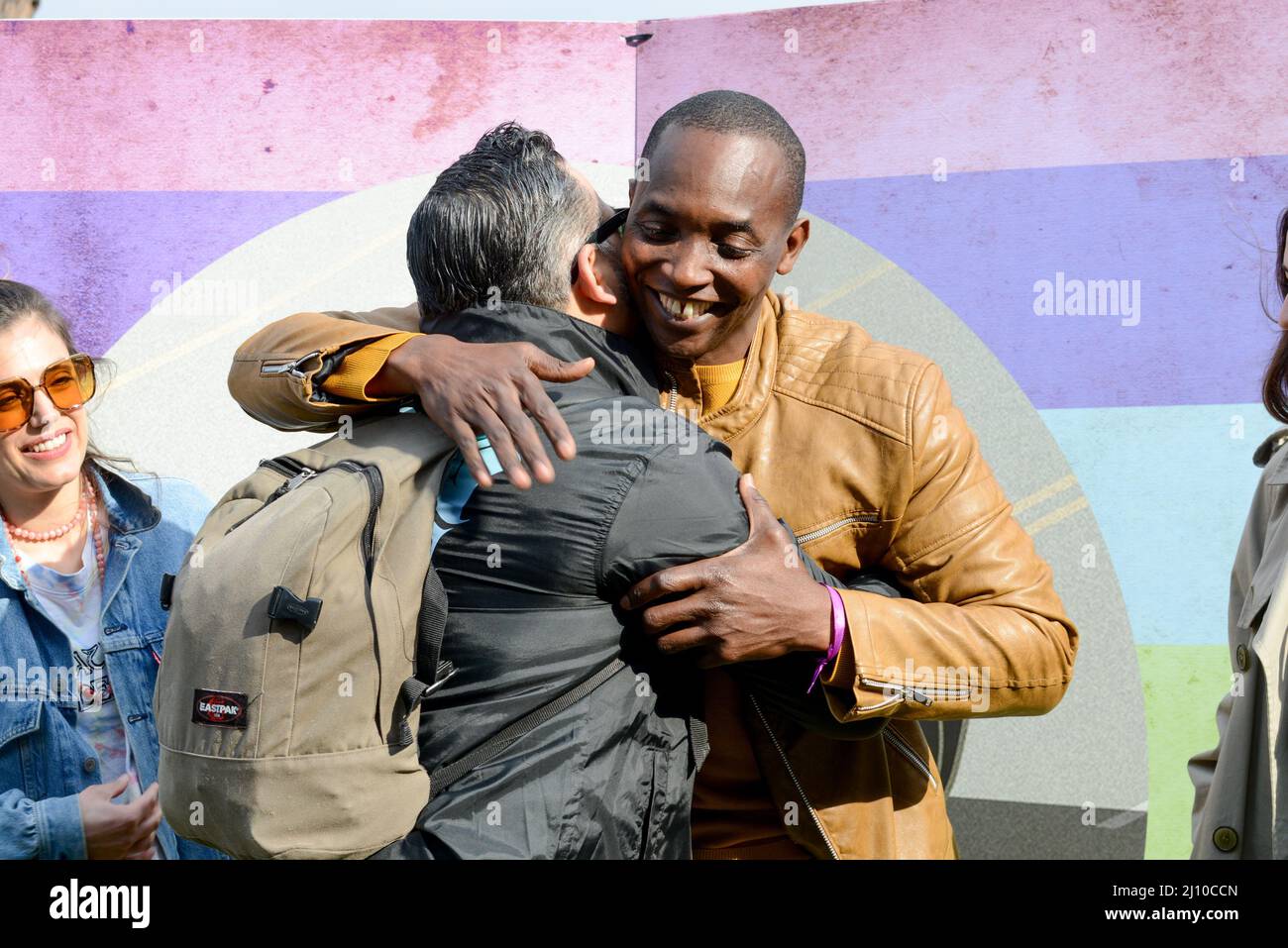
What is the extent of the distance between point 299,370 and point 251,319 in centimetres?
184

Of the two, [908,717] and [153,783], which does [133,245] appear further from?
[908,717]

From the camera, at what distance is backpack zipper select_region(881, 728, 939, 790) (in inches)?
94.7

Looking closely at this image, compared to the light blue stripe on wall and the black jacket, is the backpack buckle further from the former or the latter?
the light blue stripe on wall

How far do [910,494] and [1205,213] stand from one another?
1.78 metres

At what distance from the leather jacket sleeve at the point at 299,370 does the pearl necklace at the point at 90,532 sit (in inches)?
32.5

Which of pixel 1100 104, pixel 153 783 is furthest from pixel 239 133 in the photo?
pixel 1100 104

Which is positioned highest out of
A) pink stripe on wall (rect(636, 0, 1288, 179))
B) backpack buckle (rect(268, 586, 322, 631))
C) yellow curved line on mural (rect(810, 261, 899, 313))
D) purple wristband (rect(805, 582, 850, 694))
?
pink stripe on wall (rect(636, 0, 1288, 179))

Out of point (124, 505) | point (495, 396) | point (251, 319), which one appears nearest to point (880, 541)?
point (495, 396)

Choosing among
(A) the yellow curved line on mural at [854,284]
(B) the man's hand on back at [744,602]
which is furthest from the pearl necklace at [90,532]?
(A) the yellow curved line on mural at [854,284]

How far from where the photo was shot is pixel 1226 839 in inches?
104

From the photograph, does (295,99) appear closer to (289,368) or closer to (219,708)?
(289,368)

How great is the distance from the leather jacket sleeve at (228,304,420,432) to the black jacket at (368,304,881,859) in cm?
39

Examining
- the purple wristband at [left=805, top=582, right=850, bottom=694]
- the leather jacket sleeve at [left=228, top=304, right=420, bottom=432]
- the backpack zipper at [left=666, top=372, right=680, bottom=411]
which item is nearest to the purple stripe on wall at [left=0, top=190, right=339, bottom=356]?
the leather jacket sleeve at [left=228, top=304, right=420, bottom=432]

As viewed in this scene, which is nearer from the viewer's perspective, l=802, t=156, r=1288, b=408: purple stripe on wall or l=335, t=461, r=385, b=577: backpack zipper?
l=335, t=461, r=385, b=577: backpack zipper
